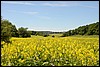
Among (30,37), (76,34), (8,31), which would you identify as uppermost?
(8,31)

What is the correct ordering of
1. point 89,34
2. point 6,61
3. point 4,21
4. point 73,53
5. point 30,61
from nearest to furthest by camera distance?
point 6,61 < point 30,61 < point 73,53 < point 4,21 < point 89,34

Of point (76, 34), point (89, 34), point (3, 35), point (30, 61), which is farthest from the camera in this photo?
point (76, 34)

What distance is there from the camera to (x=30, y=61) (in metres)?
9.77

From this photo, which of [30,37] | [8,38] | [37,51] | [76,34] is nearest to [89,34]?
[76,34]

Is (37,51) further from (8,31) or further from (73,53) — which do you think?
(8,31)

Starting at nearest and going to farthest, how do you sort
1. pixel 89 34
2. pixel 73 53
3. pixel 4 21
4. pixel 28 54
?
pixel 28 54 → pixel 73 53 → pixel 4 21 → pixel 89 34

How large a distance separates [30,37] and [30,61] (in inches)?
404

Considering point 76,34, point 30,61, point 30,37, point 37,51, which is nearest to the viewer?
point 30,61

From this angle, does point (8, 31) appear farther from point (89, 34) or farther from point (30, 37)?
point (89, 34)

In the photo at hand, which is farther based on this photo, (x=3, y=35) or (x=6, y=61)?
(x=3, y=35)

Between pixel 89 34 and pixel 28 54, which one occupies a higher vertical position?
pixel 28 54

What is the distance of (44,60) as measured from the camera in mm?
10281

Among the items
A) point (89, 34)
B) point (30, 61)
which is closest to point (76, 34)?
point (89, 34)

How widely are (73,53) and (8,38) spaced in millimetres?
5668
